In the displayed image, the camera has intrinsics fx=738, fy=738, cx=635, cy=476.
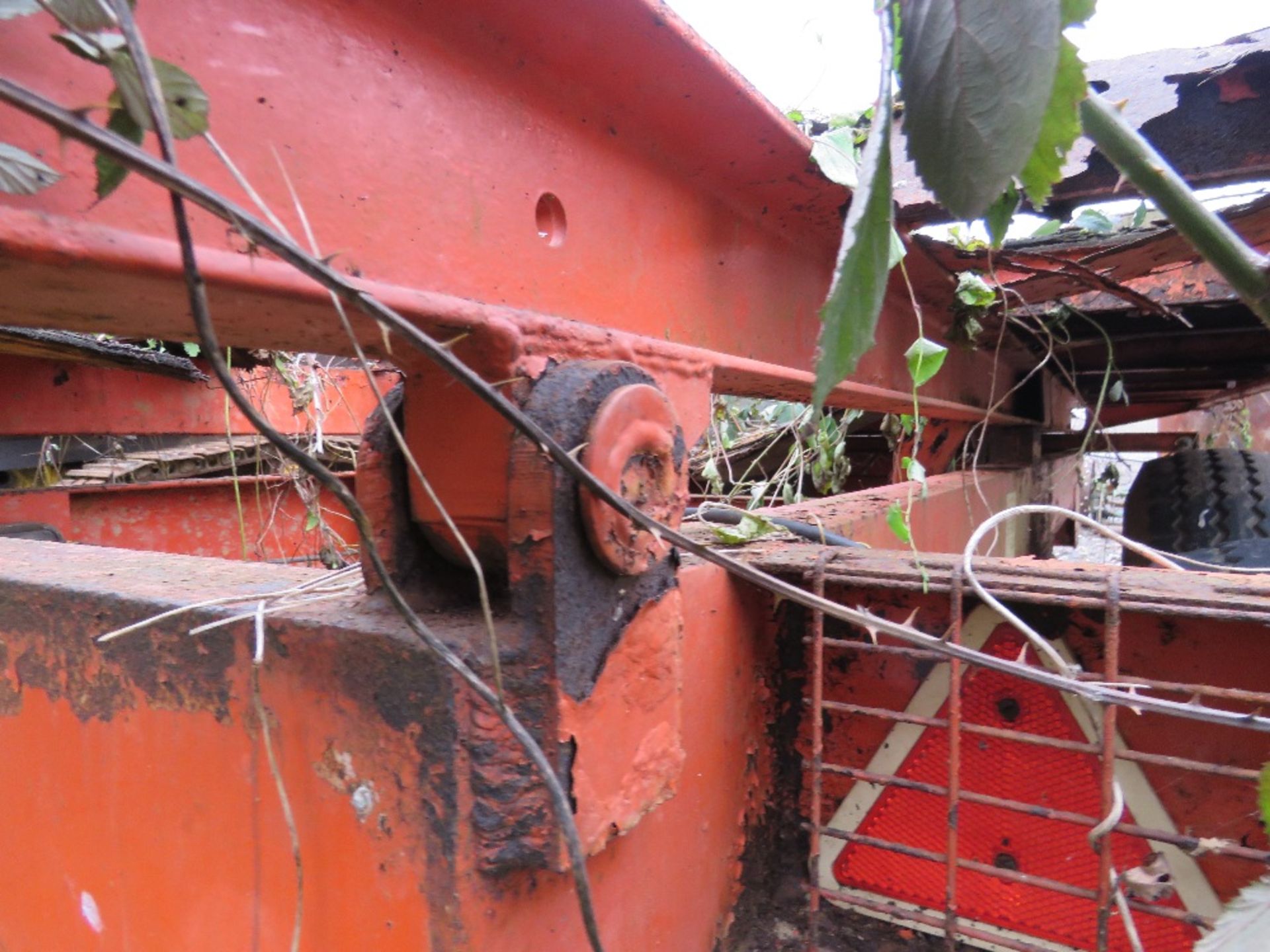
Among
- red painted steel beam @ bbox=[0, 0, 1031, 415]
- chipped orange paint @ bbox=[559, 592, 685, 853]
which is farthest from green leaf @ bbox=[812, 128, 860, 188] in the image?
chipped orange paint @ bbox=[559, 592, 685, 853]

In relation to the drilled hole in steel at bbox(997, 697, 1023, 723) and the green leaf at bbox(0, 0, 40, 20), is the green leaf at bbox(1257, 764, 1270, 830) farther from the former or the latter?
the drilled hole in steel at bbox(997, 697, 1023, 723)

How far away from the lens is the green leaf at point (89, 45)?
1.32ft

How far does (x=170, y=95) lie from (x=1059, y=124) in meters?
0.51

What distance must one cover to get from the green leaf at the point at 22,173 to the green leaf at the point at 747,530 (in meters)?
1.50

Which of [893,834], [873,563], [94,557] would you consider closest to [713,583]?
[873,563]

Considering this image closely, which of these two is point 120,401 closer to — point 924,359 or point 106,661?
point 106,661

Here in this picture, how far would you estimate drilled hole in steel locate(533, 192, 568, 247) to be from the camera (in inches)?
39.5

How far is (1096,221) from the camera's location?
77.0 inches

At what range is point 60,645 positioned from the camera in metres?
1.24

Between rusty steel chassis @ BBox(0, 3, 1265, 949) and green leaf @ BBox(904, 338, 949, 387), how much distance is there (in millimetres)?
453

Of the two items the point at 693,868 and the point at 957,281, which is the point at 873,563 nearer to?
the point at 693,868

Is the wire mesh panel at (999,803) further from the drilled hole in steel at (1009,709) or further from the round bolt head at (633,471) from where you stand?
the round bolt head at (633,471)

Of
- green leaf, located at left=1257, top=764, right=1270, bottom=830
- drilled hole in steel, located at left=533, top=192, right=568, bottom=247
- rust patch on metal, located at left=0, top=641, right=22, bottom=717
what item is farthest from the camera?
rust patch on metal, located at left=0, top=641, right=22, bottom=717

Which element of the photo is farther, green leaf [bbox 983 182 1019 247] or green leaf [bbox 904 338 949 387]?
green leaf [bbox 904 338 949 387]
